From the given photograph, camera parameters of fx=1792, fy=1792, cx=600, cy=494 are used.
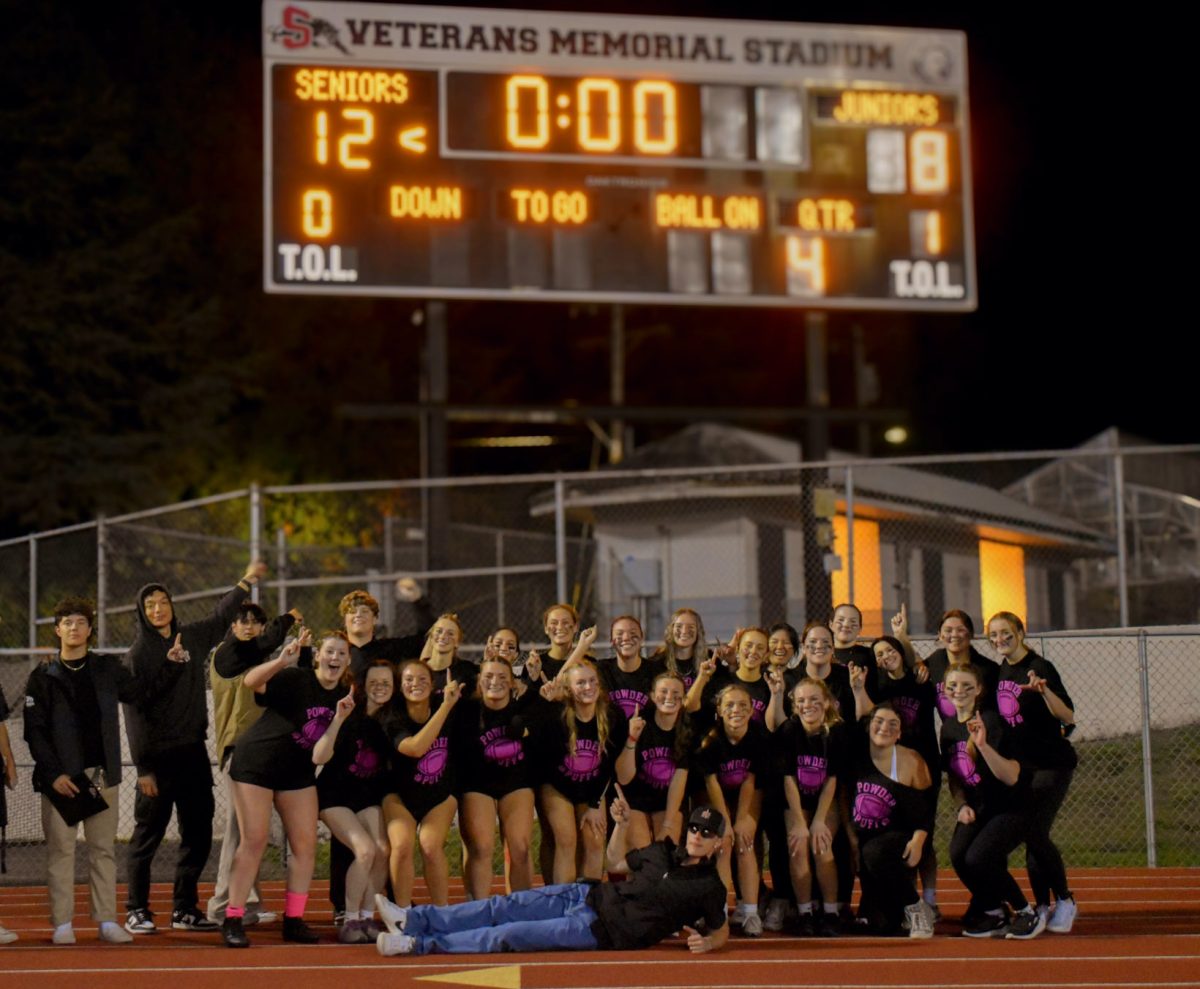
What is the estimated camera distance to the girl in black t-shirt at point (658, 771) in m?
8.55

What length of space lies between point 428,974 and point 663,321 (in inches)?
1577

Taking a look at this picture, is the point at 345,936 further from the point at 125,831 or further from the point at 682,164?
the point at 682,164

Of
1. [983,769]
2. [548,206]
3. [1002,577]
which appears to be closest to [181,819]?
[983,769]

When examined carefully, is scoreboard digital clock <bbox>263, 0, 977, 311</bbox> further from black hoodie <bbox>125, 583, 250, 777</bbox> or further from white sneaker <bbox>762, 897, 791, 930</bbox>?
white sneaker <bbox>762, 897, 791, 930</bbox>

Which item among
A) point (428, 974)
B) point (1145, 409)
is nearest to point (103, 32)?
point (428, 974)

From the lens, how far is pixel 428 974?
7422 mm

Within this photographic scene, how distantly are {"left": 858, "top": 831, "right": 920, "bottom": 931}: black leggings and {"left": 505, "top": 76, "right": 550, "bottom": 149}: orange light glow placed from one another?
922cm

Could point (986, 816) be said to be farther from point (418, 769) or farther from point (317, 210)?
point (317, 210)

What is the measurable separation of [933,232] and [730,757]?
30.9ft

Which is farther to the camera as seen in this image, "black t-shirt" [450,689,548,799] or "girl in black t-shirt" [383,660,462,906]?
"black t-shirt" [450,689,548,799]

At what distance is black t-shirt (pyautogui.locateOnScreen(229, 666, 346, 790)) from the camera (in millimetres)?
8242

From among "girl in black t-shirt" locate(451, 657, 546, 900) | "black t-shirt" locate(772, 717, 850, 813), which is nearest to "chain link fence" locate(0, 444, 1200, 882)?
"black t-shirt" locate(772, 717, 850, 813)

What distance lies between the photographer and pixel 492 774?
8.62 meters

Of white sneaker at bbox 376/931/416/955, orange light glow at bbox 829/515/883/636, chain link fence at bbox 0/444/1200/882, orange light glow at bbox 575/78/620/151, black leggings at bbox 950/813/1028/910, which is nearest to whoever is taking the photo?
white sneaker at bbox 376/931/416/955
